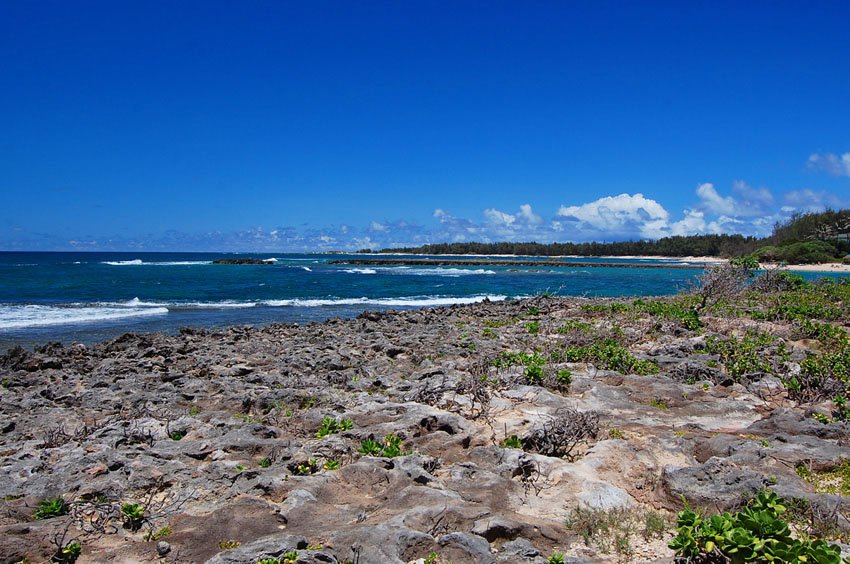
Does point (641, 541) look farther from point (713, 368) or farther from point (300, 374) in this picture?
point (300, 374)

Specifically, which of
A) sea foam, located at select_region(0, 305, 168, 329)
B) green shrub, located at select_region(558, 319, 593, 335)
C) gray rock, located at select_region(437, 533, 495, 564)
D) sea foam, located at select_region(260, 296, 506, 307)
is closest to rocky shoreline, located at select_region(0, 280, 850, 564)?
gray rock, located at select_region(437, 533, 495, 564)

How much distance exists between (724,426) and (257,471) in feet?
19.5

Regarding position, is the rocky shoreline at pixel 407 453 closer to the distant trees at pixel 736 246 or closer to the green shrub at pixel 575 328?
the green shrub at pixel 575 328

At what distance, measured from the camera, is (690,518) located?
4070mm

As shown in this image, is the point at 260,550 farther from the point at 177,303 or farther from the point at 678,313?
the point at 177,303

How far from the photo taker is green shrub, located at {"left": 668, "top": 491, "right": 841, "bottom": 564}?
3.46 metres

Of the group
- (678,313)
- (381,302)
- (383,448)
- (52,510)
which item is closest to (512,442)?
(383,448)

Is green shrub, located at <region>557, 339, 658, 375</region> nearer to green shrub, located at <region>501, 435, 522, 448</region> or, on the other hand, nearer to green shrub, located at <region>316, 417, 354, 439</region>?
green shrub, located at <region>501, 435, 522, 448</region>

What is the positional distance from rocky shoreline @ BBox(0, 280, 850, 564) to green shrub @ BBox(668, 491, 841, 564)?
422 millimetres

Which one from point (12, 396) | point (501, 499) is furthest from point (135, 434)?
point (12, 396)

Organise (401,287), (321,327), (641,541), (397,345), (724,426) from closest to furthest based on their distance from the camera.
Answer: (641,541) → (724,426) → (397,345) → (321,327) → (401,287)

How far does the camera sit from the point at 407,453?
6219mm

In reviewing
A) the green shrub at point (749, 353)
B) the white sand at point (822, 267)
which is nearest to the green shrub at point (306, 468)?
the green shrub at point (749, 353)

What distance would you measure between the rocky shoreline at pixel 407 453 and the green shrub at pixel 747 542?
422 millimetres
